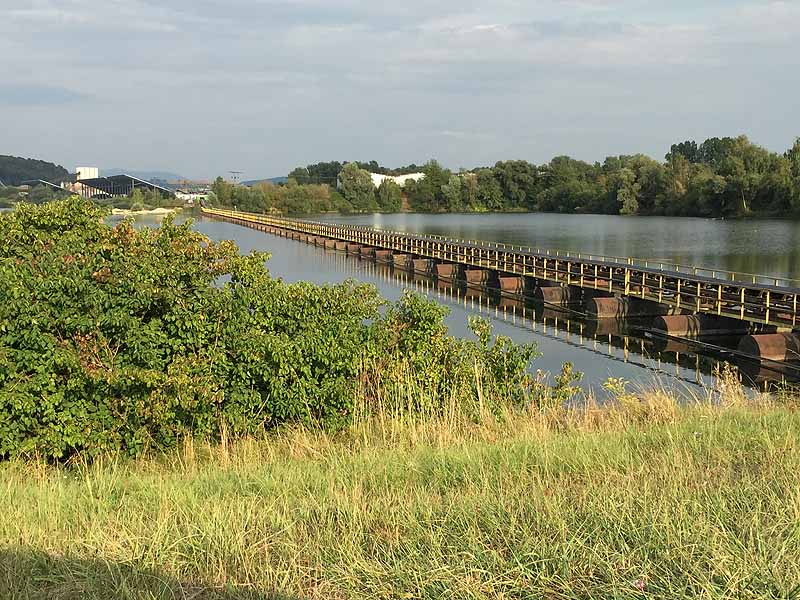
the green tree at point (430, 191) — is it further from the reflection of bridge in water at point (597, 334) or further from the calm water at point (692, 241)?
the reflection of bridge in water at point (597, 334)

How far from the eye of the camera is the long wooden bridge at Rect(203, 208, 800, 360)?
25062mm

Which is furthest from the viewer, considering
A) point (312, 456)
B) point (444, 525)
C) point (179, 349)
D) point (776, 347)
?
point (776, 347)

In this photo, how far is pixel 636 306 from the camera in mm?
31828

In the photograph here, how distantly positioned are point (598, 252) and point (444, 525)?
53973 millimetres

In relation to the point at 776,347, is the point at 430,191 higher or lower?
higher

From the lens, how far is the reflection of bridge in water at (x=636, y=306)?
79.5 feet

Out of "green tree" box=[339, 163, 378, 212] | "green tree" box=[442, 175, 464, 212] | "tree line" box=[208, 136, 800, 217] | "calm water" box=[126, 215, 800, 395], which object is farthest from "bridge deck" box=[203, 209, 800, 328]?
"green tree" box=[339, 163, 378, 212]

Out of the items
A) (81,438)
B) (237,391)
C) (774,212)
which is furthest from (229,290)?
(774,212)

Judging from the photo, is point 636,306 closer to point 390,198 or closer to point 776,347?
point 776,347

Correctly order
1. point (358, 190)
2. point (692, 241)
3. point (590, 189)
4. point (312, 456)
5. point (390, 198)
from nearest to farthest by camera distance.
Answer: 1. point (312, 456)
2. point (692, 241)
3. point (590, 189)
4. point (358, 190)
5. point (390, 198)

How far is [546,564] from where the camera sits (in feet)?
12.0

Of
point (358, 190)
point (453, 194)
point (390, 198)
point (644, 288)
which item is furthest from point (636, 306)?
point (358, 190)

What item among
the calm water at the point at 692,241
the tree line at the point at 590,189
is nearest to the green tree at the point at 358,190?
the tree line at the point at 590,189

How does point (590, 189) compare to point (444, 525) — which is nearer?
point (444, 525)
